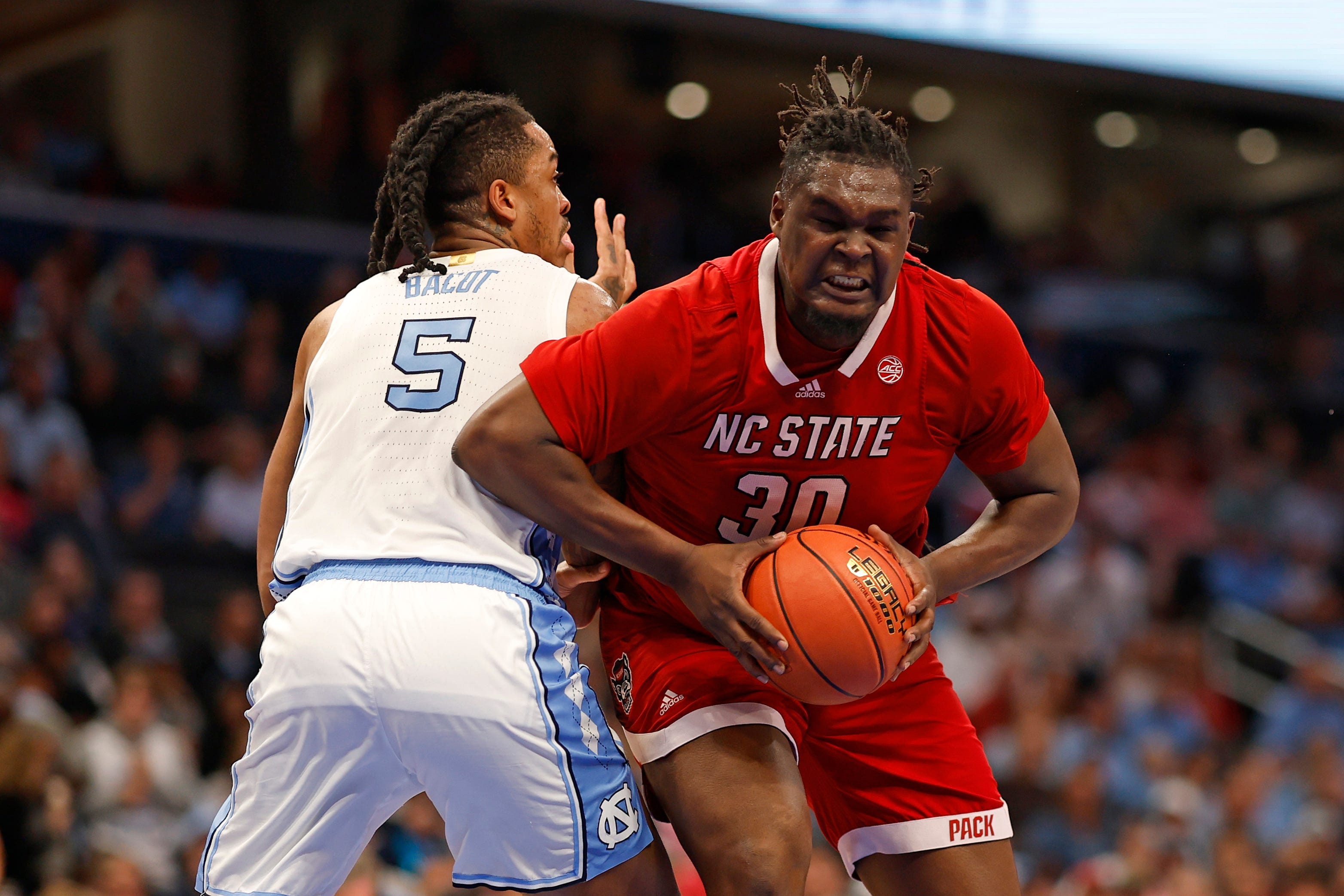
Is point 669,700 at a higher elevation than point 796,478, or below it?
below

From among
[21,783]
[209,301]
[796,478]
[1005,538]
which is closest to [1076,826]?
[1005,538]

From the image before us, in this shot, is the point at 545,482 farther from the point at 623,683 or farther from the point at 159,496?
the point at 159,496

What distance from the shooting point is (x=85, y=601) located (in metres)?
7.75

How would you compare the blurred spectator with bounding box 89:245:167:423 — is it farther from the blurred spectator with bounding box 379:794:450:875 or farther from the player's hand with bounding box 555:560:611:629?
the player's hand with bounding box 555:560:611:629

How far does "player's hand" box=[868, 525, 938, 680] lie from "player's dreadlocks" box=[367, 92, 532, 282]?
1.25 metres

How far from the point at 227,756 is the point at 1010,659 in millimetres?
4958

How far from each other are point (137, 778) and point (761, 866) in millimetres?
4859

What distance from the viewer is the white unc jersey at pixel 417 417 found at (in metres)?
2.94

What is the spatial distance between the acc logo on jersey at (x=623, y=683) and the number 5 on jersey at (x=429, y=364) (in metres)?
0.79

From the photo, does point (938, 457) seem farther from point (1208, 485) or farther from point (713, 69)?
point (713, 69)

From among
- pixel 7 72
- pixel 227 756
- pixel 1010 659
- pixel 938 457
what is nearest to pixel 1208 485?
pixel 1010 659

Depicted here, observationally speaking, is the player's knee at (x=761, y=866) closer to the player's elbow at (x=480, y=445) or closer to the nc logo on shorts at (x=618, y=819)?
the nc logo on shorts at (x=618, y=819)

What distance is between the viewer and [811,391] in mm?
3092

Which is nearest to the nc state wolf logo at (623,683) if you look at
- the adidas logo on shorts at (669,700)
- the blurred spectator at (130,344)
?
the adidas logo on shorts at (669,700)
